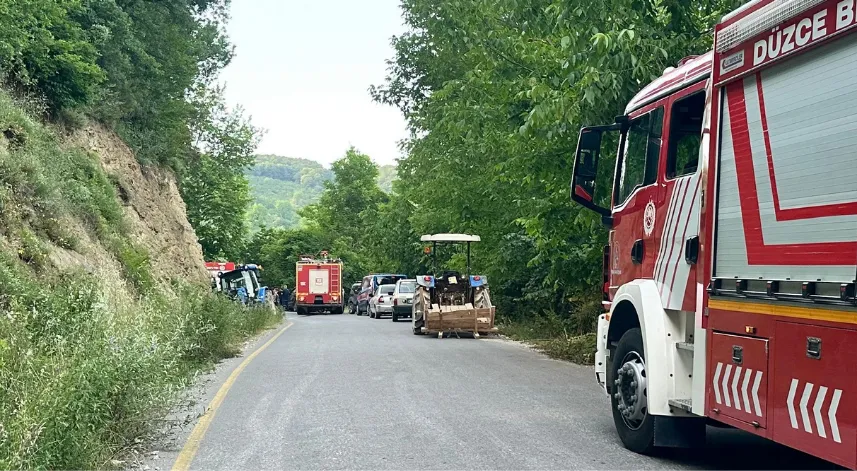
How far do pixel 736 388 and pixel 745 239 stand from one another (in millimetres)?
962

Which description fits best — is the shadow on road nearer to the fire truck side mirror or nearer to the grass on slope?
the fire truck side mirror

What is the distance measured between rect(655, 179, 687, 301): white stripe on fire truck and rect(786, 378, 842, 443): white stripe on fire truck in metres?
2.00

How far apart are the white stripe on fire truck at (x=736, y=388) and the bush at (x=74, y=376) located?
174 inches

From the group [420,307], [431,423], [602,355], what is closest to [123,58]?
[420,307]

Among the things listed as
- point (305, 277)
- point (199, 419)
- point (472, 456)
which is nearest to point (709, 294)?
point (472, 456)

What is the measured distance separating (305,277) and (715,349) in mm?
41086

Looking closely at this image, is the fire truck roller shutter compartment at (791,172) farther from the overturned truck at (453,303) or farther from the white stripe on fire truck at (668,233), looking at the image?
the overturned truck at (453,303)

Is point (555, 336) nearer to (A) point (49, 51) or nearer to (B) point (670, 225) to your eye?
(A) point (49, 51)

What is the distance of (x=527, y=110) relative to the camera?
15297mm

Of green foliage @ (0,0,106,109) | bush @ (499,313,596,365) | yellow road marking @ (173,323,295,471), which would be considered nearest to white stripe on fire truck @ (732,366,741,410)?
yellow road marking @ (173,323,295,471)

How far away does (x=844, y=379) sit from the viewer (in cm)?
436

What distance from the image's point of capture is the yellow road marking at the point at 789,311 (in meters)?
4.37

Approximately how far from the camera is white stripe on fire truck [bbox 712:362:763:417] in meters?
5.23

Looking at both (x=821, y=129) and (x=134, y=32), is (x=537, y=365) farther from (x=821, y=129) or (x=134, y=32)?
(x=134, y=32)
